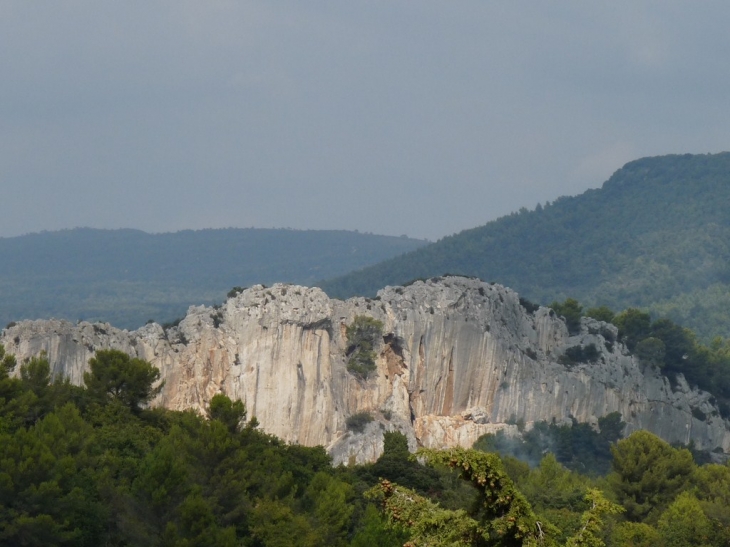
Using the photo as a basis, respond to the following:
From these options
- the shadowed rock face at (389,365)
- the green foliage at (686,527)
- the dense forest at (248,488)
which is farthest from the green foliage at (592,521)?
the shadowed rock face at (389,365)

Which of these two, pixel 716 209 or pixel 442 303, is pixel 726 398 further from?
pixel 716 209

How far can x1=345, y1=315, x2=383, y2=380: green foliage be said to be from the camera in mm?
72188

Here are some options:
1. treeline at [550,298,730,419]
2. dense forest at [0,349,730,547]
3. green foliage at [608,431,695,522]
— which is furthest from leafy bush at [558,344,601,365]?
green foliage at [608,431,695,522]

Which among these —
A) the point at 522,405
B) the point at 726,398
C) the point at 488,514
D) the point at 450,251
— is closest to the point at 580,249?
the point at 450,251

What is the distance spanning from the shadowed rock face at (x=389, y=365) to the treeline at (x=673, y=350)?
490cm

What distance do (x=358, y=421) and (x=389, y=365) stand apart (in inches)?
195

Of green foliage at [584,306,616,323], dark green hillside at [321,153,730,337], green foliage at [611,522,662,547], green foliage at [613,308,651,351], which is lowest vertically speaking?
green foliage at [611,522,662,547]

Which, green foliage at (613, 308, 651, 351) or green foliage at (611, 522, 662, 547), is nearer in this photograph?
green foliage at (611, 522, 662, 547)

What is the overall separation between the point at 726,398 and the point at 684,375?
4.15 metres

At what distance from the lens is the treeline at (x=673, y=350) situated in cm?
9150

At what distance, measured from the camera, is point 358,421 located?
6975 cm

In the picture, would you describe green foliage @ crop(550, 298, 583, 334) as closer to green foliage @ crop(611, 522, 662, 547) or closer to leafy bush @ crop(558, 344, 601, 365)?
leafy bush @ crop(558, 344, 601, 365)

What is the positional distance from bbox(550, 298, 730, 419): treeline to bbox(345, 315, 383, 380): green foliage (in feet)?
70.4

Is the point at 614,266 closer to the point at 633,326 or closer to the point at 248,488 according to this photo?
the point at 633,326
